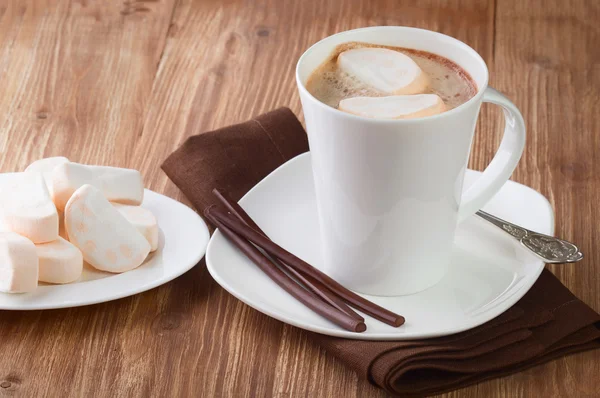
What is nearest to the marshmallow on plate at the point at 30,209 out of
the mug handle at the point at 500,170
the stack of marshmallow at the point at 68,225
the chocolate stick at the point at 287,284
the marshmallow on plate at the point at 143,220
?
the stack of marshmallow at the point at 68,225

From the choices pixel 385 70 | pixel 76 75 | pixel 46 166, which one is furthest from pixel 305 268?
pixel 76 75

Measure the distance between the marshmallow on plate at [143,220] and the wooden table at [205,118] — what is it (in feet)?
0.22

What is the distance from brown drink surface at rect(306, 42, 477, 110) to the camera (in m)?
0.98

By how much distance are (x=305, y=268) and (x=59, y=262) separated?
29 cm

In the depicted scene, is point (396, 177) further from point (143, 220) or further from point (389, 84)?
point (143, 220)

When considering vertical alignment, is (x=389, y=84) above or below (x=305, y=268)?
above

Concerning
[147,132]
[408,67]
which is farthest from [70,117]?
[408,67]

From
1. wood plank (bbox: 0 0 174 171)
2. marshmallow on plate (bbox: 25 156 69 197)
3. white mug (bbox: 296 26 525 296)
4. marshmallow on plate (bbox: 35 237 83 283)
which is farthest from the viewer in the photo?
wood plank (bbox: 0 0 174 171)

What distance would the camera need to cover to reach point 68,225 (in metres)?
1.03

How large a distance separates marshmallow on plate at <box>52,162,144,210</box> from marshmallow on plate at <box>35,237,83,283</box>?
0.08 metres

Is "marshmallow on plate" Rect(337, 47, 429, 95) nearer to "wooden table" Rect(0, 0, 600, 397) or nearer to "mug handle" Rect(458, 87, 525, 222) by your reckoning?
"mug handle" Rect(458, 87, 525, 222)

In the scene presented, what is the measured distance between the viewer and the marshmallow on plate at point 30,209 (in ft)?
3.29

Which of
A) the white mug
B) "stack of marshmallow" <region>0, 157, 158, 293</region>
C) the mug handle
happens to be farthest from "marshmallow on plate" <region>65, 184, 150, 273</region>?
the mug handle

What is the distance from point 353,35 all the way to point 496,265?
1.09 ft
